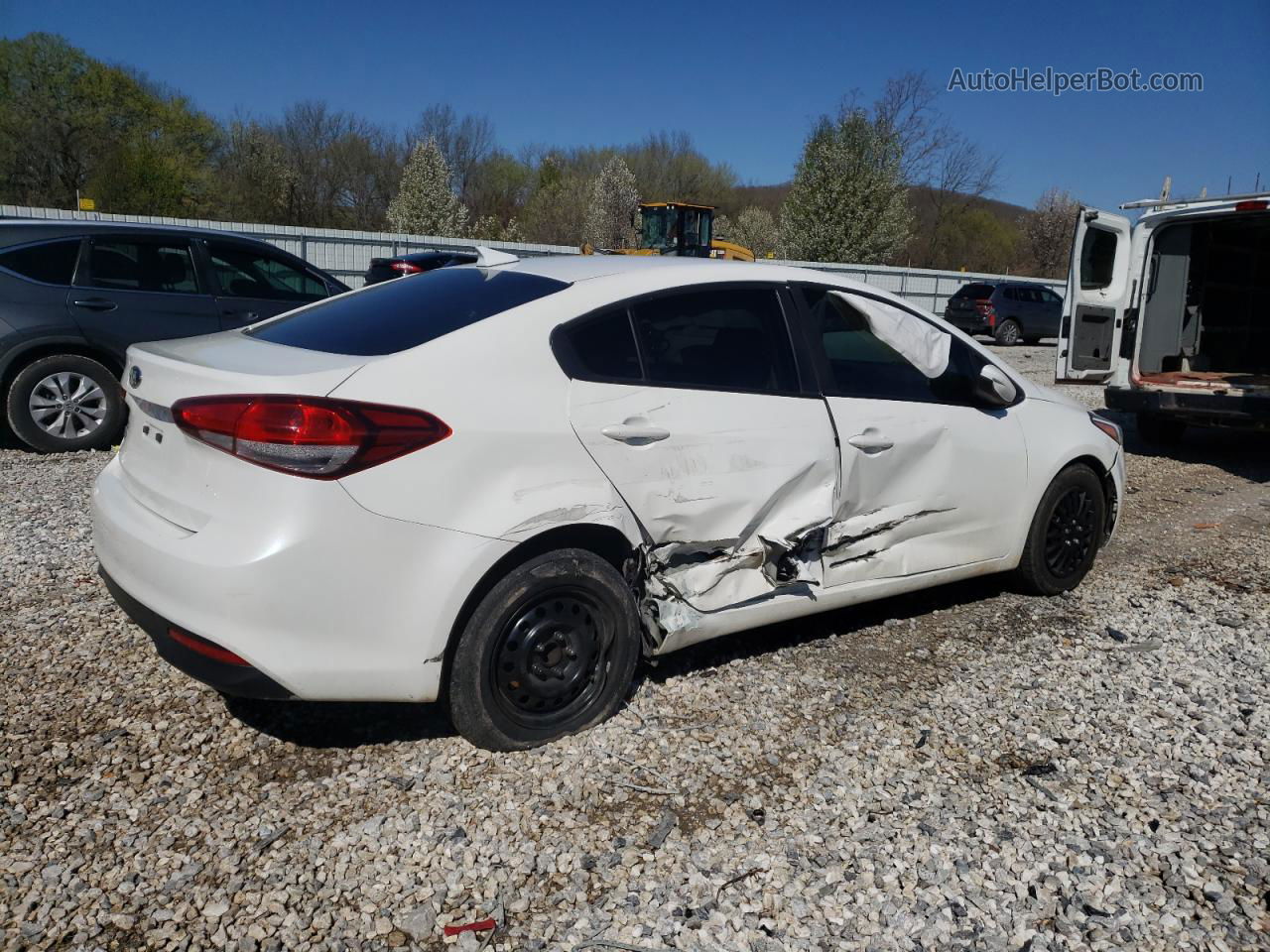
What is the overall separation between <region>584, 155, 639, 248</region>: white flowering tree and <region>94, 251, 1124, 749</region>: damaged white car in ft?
169

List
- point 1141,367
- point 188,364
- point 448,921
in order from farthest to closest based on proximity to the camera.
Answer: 1. point 1141,367
2. point 188,364
3. point 448,921

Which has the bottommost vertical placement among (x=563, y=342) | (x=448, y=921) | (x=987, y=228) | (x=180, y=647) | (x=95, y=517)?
(x=448, y=921)

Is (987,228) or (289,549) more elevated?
A: (987,228)

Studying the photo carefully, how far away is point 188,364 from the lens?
9.67 feet

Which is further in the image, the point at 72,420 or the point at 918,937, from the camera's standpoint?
the point at 72,420

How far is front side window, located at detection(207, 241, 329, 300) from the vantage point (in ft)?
25.5

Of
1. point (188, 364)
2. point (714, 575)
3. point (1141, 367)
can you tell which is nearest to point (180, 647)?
point (188, 364)

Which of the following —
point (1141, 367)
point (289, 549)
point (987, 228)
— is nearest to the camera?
point (289, 549)

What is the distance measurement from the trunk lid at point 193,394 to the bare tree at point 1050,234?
69450 millimetres

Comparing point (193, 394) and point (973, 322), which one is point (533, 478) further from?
point (973, 322)

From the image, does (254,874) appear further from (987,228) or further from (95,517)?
(987,228)

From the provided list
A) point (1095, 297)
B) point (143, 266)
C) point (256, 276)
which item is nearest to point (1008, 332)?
point (1095, 297)

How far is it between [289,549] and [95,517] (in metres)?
1.04

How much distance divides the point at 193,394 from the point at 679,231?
29055 millimetres
